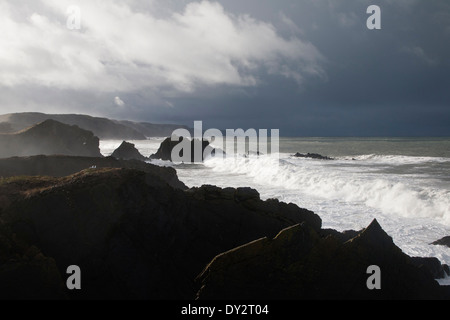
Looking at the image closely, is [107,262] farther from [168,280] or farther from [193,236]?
[193,236]

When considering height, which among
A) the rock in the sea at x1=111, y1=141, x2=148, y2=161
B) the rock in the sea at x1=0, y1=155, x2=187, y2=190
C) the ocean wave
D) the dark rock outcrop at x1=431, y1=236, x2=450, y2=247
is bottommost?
the dark rock outcrop at x1=431, y1=236, x2=450, y2=247

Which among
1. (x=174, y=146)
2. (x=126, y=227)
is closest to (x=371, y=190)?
(x=126, y=227)

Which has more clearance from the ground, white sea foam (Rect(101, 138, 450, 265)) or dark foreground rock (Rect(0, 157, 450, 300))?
dark foreground rock (Rect(0, 157, 450, 300))

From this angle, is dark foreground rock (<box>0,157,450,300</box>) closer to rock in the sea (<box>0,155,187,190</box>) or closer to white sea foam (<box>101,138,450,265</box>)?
white sea foam (<box>101,138,450,265</box>)

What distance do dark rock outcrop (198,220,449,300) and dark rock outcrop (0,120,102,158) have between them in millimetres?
29601

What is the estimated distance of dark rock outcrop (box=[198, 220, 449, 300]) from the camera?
5.93 metres

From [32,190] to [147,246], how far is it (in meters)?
2.78

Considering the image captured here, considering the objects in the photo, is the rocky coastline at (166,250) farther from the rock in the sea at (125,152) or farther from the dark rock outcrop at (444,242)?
the rock in the sea at (125,152)

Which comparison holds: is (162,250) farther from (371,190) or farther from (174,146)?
(174,146)

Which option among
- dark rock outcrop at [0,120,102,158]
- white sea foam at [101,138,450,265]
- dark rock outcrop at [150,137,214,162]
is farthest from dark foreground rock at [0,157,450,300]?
dark rock outcrop at [150,137,214,162]

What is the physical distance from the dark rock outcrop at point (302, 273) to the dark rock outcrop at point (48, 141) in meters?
29.6

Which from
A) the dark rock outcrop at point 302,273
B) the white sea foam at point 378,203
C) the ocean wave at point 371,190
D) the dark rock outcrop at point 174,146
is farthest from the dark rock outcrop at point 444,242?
the dark rock outcrop at point 174,146

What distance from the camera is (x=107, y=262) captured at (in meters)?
6.40
